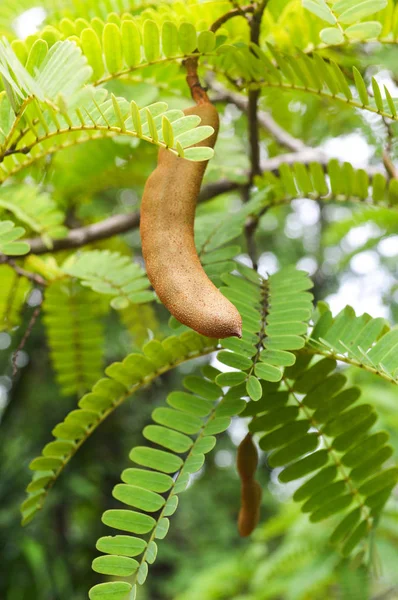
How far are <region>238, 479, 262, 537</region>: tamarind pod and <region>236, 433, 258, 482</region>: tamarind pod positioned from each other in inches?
0.7

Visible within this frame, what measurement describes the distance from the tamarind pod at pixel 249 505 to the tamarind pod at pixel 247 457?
0.06ft

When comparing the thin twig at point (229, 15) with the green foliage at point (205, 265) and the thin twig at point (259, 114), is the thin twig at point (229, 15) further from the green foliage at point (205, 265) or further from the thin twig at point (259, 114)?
the thin twig at point (259, 114)

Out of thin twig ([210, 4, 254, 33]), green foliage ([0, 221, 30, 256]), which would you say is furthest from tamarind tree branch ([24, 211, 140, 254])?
thin twig ([210, 4, 254, 33])

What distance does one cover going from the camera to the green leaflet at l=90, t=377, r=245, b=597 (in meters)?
0.46

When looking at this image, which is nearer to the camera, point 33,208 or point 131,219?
point 33,208

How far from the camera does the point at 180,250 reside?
44cm

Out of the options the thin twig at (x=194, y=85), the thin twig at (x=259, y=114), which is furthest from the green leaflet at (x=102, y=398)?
the thin twig at (x=259, y=114)

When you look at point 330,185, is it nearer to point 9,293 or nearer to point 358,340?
point 358,340

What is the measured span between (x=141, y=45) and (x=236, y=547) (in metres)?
4.74

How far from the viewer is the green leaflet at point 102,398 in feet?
1.94

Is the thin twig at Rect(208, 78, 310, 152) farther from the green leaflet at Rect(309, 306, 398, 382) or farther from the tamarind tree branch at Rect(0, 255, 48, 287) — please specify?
the green leaflet at Rect(309, 306, 398, 382)

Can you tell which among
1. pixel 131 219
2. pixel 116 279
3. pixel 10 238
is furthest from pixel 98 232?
pixel 10 238

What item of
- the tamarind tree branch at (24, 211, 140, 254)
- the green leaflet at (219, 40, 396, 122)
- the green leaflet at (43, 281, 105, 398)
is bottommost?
the green leaflet at (43, 281, 105, 398)

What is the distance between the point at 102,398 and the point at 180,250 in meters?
0.25
